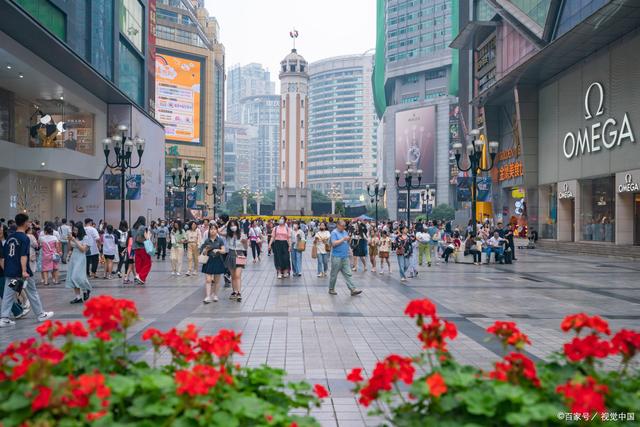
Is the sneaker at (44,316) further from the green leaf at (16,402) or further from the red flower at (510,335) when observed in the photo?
the red flower at (510,335)

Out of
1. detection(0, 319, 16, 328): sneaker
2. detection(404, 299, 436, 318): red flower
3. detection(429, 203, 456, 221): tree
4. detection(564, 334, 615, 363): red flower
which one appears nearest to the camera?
detection(564, 334, 615, 363): red flower

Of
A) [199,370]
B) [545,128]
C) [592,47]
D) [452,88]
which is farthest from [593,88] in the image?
[452,88]

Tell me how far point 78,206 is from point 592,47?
2878 centimetres

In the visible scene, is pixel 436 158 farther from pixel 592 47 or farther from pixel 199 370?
pixel 199 370

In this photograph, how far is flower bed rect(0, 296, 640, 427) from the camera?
244cm

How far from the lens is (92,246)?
17031mm

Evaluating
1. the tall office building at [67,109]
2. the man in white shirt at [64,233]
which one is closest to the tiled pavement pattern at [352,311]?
the man in white shirt at [64,233]

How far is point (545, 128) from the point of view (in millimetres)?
39406

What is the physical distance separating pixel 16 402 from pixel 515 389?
216 centimetres

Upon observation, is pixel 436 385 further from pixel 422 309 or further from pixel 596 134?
pixel 596 134

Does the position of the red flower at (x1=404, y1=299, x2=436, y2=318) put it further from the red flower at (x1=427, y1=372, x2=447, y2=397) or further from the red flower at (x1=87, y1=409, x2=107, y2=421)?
the red flower at (x1=87, y1=409, x2=107, y2=421)

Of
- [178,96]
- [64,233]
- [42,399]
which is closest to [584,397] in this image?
[42,399]

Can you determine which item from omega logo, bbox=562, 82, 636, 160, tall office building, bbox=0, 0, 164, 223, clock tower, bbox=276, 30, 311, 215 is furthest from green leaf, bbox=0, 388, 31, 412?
clock tower, bbox=276, 30, 311, 215

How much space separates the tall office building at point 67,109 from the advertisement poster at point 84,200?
49 millimetres
